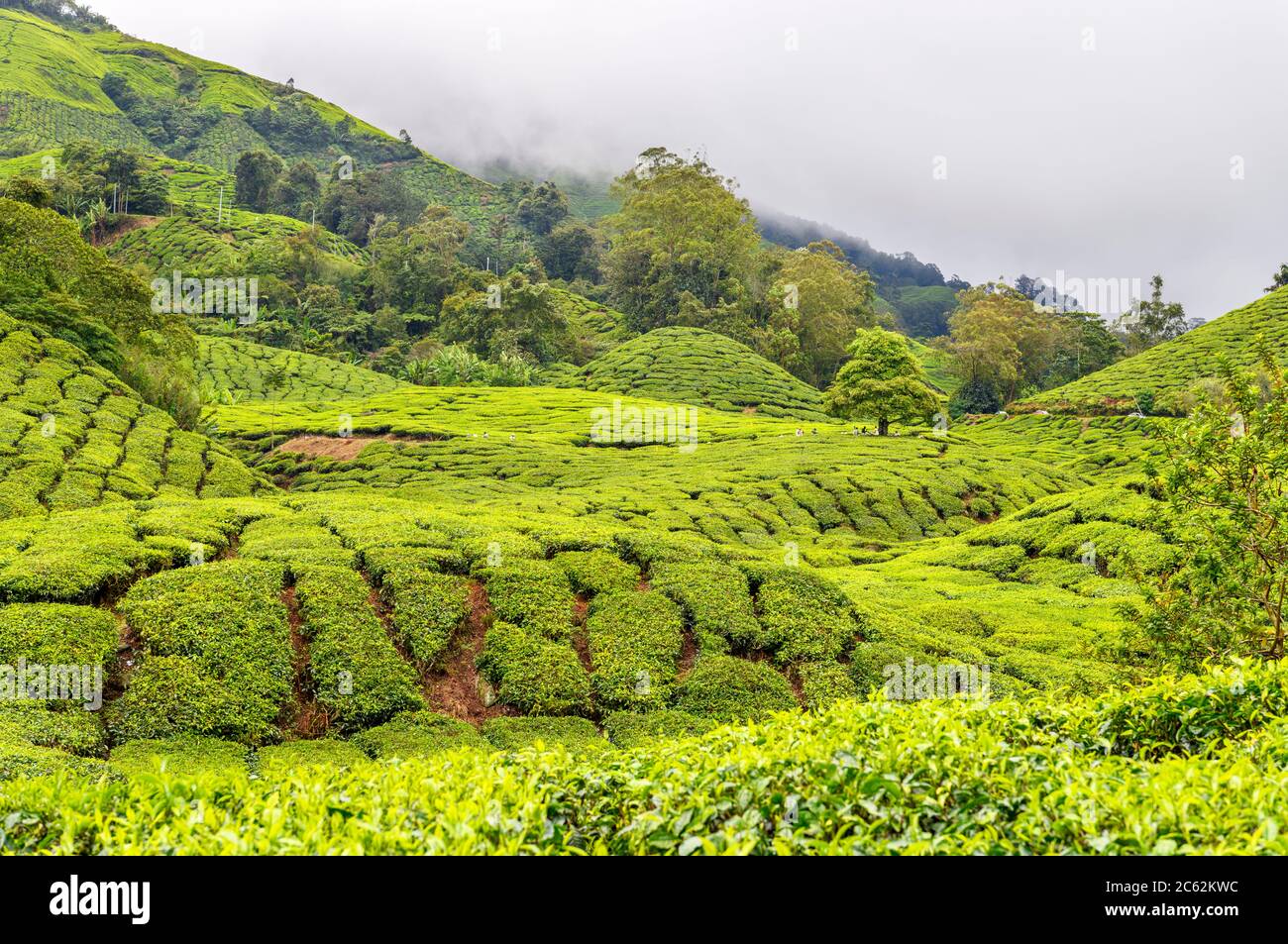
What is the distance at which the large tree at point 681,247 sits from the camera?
326ft

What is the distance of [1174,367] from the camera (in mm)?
73375

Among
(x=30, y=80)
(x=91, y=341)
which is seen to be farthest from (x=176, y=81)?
(x=91, y=341)

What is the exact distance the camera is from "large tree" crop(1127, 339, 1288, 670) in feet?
40.5

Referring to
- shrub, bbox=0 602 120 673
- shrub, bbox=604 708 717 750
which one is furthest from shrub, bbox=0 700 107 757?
shrub, bbox=604 708 717 750

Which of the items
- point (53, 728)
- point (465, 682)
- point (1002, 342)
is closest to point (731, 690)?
point (465, 682)

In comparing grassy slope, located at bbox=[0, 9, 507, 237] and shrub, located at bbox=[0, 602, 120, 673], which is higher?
grassy slope, located at bbox=[0, 9, 507, 237]

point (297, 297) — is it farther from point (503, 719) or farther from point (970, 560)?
point (503, 719)

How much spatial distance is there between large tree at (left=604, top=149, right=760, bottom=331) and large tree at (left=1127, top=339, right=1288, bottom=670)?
87.0 metres

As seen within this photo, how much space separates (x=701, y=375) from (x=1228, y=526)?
67535mm

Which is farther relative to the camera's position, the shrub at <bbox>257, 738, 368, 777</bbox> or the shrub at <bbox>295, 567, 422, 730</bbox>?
the shrub at <bbox>295, 567, 422, 730</bbox>

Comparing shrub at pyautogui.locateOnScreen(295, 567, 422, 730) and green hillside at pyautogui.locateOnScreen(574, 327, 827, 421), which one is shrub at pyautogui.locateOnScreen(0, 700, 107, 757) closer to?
shrub at pyautogui.locateOnScreen(295, 567, 422, 730)

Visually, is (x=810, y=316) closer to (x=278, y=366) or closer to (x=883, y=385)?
(x=883, y=385)

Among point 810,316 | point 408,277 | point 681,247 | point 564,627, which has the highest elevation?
point 681,247
